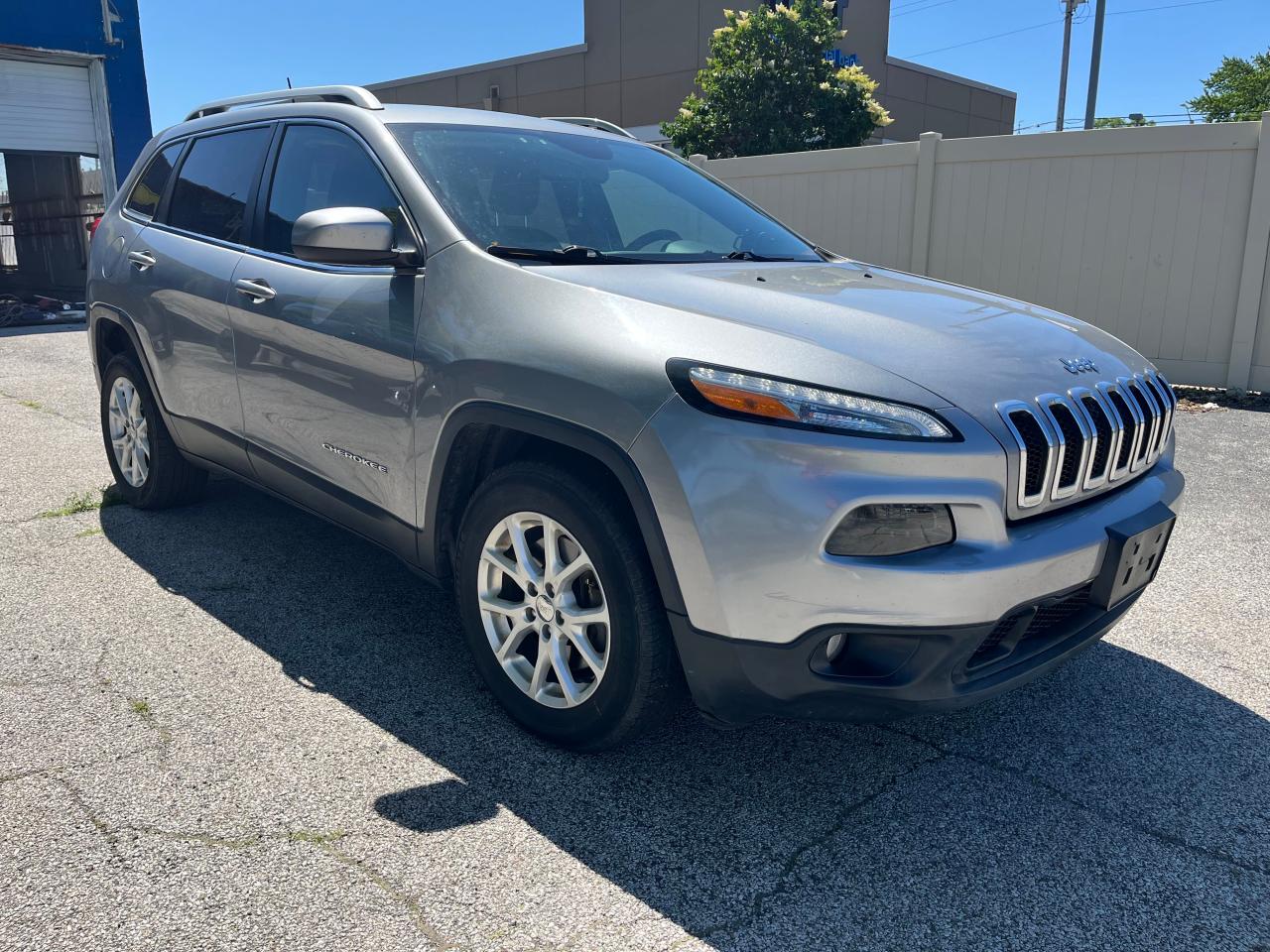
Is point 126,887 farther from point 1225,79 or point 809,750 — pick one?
point 1225,79

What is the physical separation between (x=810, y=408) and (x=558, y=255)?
1066 mm

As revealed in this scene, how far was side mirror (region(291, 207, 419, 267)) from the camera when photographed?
2885 mm

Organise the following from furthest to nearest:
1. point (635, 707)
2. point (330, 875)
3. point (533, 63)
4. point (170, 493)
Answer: point (533, 63) < point (170, 493) < point (635, 707) < point (330, 875)

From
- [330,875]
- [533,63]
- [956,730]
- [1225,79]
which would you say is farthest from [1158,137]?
[1225,79]

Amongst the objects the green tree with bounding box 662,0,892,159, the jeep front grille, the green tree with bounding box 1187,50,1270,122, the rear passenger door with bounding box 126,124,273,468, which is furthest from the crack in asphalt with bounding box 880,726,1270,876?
the green tree with bounding box 1187,50,1270,122

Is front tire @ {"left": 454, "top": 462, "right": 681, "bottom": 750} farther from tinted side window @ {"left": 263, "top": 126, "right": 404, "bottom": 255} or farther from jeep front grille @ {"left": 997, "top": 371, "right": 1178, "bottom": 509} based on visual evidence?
tinted side window @ {"left": 263, "top": 126, "right": 404, "bottom": 255}

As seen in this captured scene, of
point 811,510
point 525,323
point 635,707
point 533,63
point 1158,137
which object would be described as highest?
point 533,63

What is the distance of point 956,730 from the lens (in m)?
3.01

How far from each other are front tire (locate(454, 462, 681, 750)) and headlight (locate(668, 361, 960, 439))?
417 mm

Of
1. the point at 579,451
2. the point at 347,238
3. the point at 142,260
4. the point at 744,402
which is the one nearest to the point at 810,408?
the point at 744,402

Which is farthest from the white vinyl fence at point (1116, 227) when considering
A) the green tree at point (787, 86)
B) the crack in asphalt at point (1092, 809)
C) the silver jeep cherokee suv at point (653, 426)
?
the green tree at point (787, 86)

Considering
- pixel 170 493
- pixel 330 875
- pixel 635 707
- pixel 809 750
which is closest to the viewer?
pixel 330 875

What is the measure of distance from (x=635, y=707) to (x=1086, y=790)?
4.05 ft

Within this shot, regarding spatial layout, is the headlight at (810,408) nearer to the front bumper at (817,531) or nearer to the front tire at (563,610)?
the front bumper at (817,531)
